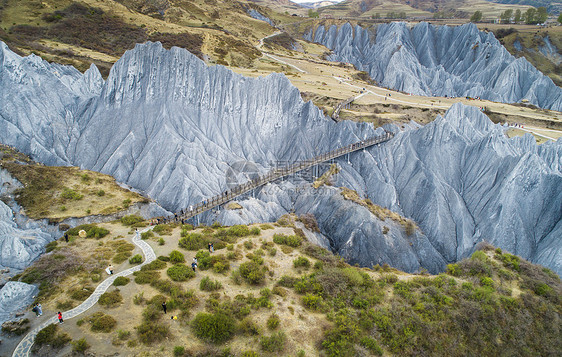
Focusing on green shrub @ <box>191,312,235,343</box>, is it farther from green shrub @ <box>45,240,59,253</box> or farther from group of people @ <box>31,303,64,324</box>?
green shrub @ <box>45,240,59,253</box>

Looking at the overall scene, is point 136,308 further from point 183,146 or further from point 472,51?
point 472,51

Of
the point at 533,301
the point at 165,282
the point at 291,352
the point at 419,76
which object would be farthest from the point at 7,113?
the point at 419,76

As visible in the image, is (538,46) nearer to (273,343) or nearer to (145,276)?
(273,343)

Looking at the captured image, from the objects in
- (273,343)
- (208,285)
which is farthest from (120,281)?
(273,343)

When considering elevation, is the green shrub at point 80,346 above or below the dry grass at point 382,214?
above

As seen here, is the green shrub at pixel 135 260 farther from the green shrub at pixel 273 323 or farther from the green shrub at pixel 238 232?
the green shrub at pixel 273 323

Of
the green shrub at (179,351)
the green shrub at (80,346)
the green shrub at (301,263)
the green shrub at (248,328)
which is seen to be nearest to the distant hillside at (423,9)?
the green shrub at (301,263)
